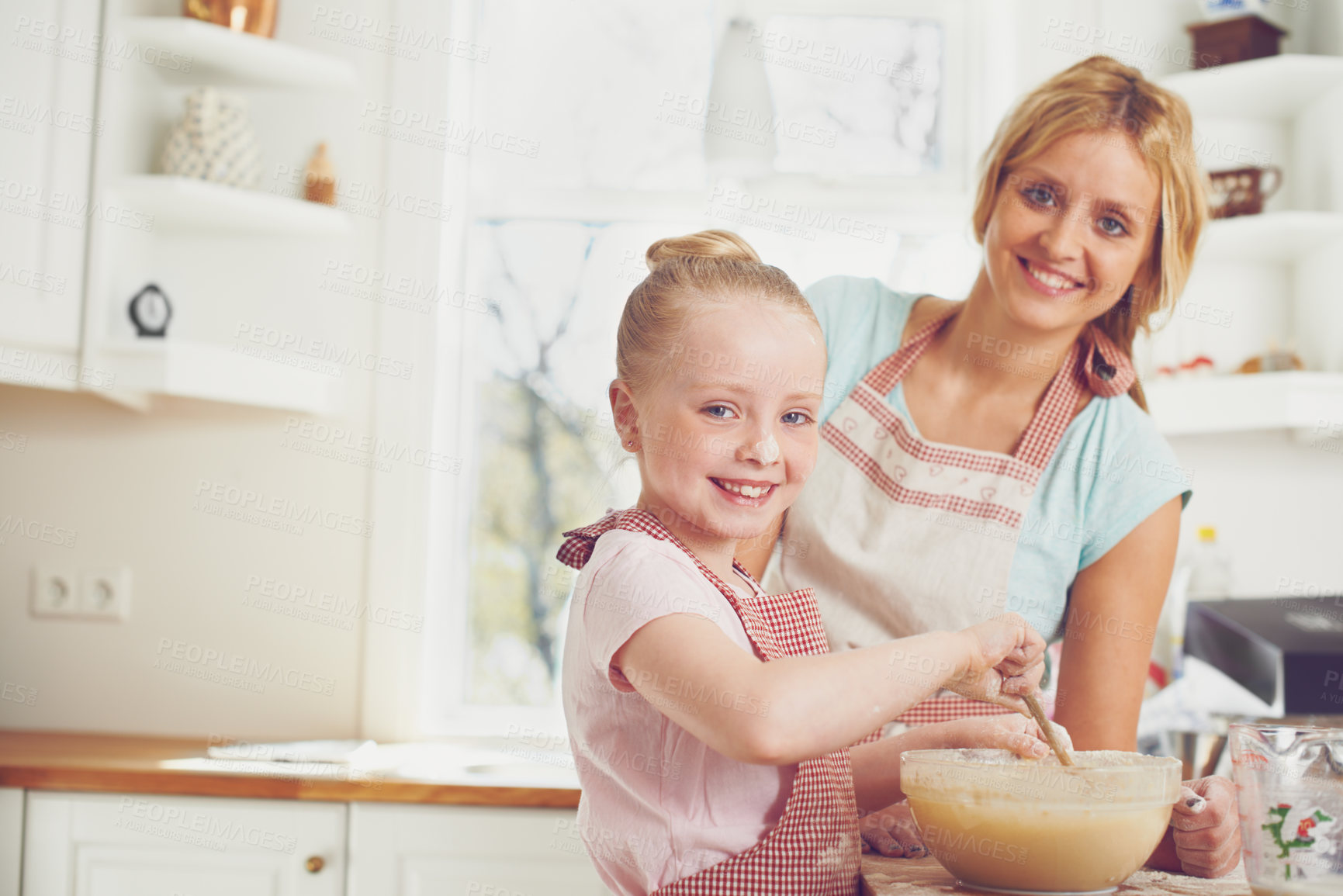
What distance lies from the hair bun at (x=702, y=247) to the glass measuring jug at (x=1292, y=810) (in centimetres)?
60

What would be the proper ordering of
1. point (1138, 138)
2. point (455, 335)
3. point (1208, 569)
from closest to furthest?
1. point (1138, 138)
2. point (1208, 569)
3. point (455, 335)

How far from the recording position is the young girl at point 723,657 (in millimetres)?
694

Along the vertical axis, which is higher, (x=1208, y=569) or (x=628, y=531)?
(x=628, y=531)

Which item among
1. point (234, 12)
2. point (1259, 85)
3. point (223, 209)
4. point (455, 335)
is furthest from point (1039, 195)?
point (234, 12)

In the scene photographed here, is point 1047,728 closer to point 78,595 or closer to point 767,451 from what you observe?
point 767,451

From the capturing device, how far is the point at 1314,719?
1.64 meters

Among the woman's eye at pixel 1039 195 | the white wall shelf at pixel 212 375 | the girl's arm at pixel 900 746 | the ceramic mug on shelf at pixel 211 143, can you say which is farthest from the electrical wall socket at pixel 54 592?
the woman's eye at pixel 1039 195

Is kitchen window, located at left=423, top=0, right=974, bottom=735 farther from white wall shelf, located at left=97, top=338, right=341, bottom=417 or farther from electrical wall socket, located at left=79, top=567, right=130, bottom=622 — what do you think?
electrical wall socket, located at left=79, top=567, right=130, bottom=622

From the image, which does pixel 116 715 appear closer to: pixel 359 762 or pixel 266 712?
pixel 266 712

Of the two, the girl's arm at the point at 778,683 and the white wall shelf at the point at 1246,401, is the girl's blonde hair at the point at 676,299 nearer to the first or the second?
the girl's arm at the point at 778,683

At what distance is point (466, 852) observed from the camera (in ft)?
5.81

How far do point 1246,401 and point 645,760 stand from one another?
1.67m

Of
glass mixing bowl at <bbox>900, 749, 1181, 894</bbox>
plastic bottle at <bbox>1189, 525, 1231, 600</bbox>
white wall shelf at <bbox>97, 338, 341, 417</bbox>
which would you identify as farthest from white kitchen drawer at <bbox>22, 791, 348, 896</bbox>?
plastic bottle at <bbox>1189, 525, 1231, 600</bbox>

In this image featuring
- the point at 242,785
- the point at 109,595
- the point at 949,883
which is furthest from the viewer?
the point at 109,595
